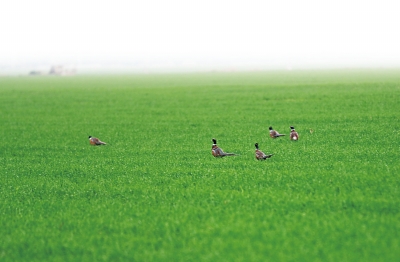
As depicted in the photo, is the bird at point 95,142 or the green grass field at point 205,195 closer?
the green grass field at point 205,195

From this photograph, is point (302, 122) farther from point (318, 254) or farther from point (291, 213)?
point (318, 254)

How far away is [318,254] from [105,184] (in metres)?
6.32

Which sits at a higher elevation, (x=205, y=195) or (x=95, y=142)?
(x=205, y=195)

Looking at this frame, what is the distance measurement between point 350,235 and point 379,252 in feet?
2.42

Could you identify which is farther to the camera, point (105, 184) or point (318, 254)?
point (105, 184)

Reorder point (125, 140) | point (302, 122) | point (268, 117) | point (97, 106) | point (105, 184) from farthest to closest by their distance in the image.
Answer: point (97, 106), point (268, 117), point (302, 122), point (125, 140), point (105, 184)

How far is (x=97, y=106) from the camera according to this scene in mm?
34062

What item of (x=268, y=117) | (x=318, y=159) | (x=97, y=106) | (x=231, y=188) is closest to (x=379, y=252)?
(x=231, y=188)

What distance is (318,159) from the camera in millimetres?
12727

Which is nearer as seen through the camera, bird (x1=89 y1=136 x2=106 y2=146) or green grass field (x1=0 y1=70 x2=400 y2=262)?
green grass field (x1=0 y1=70 x2=400 y2=262)

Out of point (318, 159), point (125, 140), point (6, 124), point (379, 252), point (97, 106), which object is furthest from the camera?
point (97, 106)

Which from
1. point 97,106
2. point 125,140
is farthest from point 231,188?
point 97,106

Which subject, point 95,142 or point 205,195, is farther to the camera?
point 95,142

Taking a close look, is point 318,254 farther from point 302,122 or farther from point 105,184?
point 302,122
